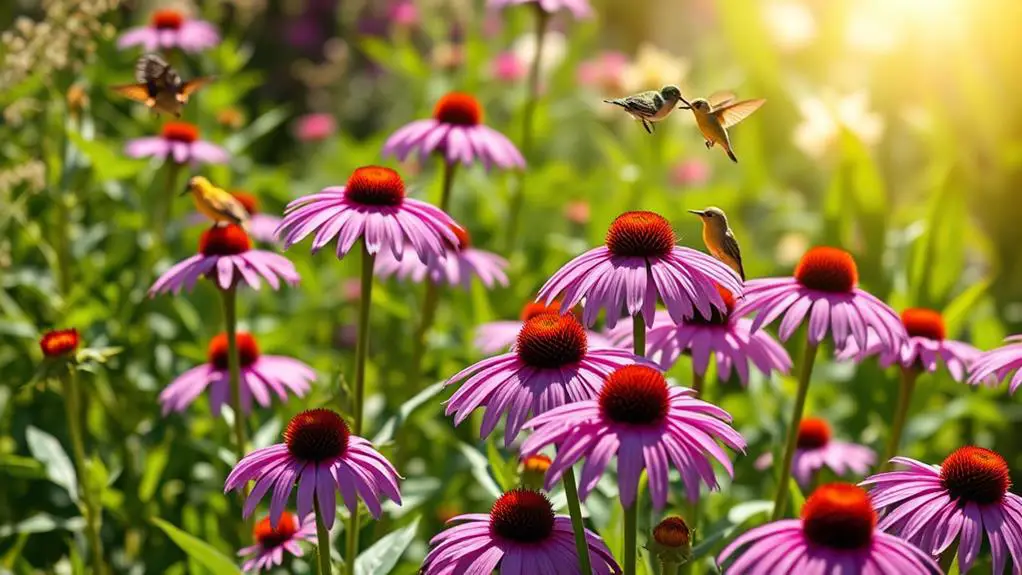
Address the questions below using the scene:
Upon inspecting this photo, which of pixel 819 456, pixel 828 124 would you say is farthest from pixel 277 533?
pixel 828 124

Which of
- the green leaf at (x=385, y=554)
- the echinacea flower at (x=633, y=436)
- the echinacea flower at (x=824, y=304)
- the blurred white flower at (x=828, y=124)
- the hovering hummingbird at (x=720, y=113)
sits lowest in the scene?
the green leaf at (x=385, y=554)

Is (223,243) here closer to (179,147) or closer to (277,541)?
(277,541)

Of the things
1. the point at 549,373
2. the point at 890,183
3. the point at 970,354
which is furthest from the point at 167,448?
the point at 890,183

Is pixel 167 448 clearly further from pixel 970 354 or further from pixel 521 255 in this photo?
pixel 970 354

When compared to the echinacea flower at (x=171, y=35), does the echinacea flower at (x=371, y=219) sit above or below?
below

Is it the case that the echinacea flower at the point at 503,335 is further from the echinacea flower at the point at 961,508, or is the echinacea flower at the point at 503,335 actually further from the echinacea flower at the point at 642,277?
the echinacea flower at the point at 961,508

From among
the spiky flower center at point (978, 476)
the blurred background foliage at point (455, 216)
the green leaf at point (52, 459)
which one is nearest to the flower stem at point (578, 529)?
the blurred background foliage at point (455, 216)
